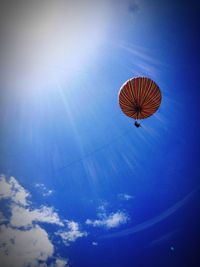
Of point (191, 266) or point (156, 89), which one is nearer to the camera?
point (156, 89)

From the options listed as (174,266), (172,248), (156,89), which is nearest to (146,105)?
(156,89)

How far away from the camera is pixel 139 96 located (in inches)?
289

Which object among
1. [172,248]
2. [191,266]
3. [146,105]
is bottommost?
[191,266]

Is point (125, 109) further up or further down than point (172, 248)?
further up

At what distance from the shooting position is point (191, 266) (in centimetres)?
1916

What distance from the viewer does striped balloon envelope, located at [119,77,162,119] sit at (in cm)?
715

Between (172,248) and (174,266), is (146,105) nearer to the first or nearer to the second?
(172,248)

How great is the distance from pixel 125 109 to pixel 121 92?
68 cm

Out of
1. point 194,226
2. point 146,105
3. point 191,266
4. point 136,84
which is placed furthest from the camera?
point 191,266

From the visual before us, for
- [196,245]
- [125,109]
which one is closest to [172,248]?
[196,245]

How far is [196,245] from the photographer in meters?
18.7

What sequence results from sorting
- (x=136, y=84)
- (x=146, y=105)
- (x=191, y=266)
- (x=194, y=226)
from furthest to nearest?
(x=191, y=266) < (x=194, y=226) < (x=146, y=105) < (x=136, y=84)

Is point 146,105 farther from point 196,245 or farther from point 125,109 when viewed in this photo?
point 196,245

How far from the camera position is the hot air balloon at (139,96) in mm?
7148
